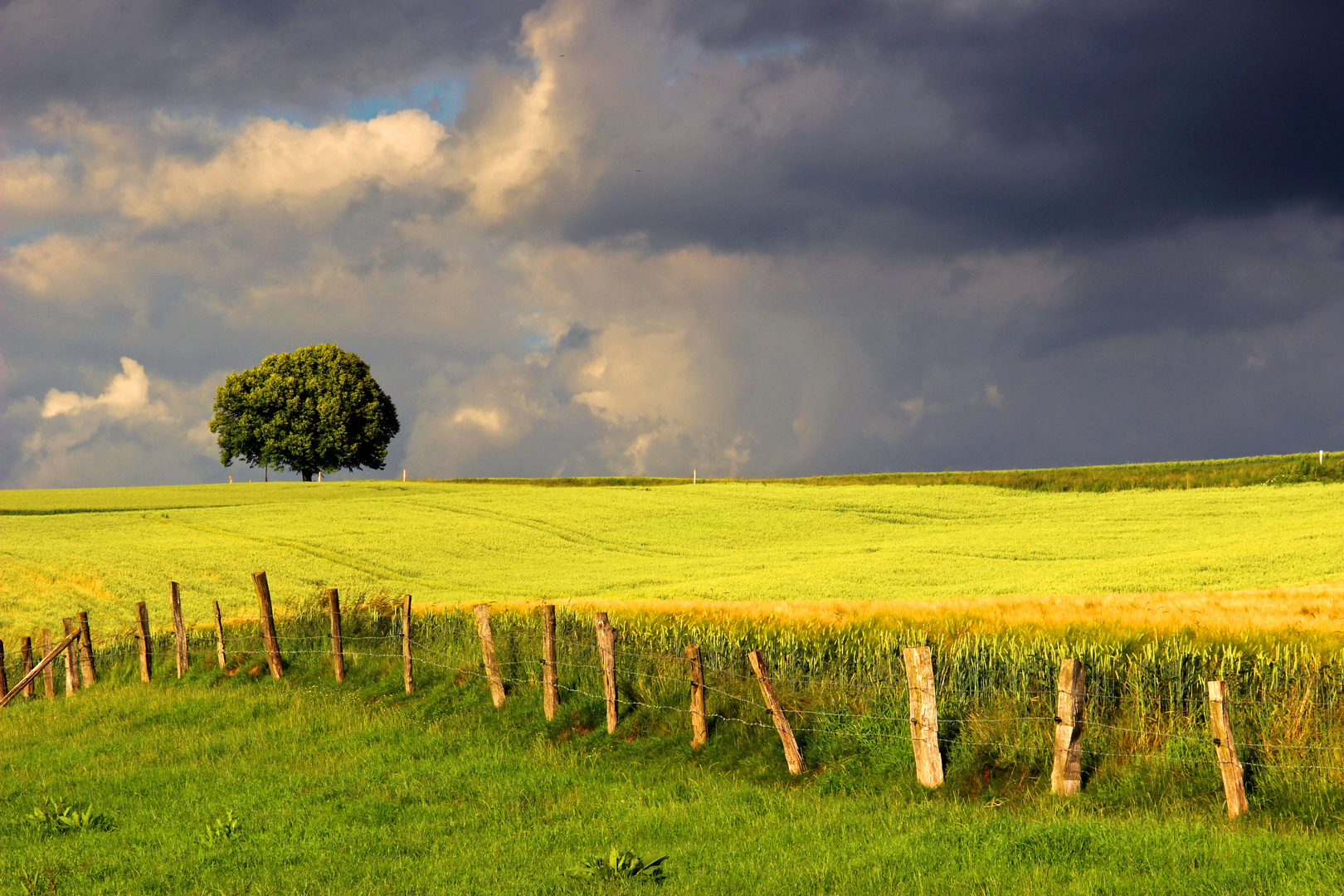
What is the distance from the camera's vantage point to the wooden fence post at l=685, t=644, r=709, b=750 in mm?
13469

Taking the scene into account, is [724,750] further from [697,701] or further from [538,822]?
[538,822]

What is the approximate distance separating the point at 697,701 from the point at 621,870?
15.2ft

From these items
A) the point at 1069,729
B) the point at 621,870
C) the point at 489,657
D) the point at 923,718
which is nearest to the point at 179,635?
the point at 489,657

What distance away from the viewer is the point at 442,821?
11.5m

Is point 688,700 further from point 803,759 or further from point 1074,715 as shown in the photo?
point 1074,715

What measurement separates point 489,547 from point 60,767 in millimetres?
27111

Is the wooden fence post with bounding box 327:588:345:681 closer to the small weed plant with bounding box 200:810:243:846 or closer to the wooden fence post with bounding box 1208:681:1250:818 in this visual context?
the small weed plant with bounding box 200:810:243:846

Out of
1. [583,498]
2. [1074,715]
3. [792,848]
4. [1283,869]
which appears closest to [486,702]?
[792,848]

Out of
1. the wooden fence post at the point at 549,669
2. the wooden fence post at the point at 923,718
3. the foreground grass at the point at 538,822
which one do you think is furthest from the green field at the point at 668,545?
the wooden fence post at the point at 923,718

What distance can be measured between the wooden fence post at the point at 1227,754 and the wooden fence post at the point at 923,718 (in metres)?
2.82

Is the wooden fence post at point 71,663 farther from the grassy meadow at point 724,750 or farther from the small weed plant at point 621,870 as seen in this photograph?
the small weed plant at point 621,870

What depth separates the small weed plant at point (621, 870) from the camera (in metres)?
9.01

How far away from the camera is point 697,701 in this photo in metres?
13.6

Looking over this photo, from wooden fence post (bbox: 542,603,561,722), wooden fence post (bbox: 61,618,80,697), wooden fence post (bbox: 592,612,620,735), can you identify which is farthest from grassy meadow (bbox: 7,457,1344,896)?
wooden fence post (bbox: 61,618,80,697)
